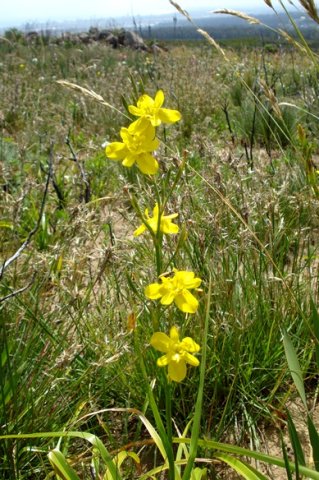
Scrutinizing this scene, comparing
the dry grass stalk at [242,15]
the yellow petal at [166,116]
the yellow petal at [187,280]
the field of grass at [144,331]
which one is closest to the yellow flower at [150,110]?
the yellow petal at [166,116]

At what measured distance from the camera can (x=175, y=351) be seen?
107cm

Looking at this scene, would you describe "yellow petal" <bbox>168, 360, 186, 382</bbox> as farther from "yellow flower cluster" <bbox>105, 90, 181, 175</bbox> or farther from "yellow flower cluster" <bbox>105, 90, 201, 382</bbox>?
"yellow flower cluster" <bbox>105, 90, 181, 175</bbox>

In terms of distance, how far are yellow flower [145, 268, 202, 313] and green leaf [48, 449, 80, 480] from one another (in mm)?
441

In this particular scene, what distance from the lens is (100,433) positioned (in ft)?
5.71

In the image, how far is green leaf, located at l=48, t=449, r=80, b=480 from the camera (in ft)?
3.95

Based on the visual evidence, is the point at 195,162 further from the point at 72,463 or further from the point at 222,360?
the point at 72,463

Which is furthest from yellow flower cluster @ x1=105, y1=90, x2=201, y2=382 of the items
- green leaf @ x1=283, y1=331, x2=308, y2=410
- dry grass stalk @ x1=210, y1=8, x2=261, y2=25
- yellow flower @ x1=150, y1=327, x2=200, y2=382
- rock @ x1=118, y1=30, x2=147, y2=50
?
rock @ x1=118, y1=30, x2=147, y2=50

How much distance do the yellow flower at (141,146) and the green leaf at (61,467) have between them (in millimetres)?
635

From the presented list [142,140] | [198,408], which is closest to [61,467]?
[198,408]

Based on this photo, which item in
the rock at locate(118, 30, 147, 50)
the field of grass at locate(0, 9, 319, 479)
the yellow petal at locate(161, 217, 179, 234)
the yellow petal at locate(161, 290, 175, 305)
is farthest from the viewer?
the rock at locate(118, 30, 147, 50)

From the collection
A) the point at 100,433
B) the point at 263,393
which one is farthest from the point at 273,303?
the point at 100,433

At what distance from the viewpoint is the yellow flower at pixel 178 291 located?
105 cm

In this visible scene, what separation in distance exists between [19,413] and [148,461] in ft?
1.30

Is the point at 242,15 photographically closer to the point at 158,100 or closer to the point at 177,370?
the point at 158,100
